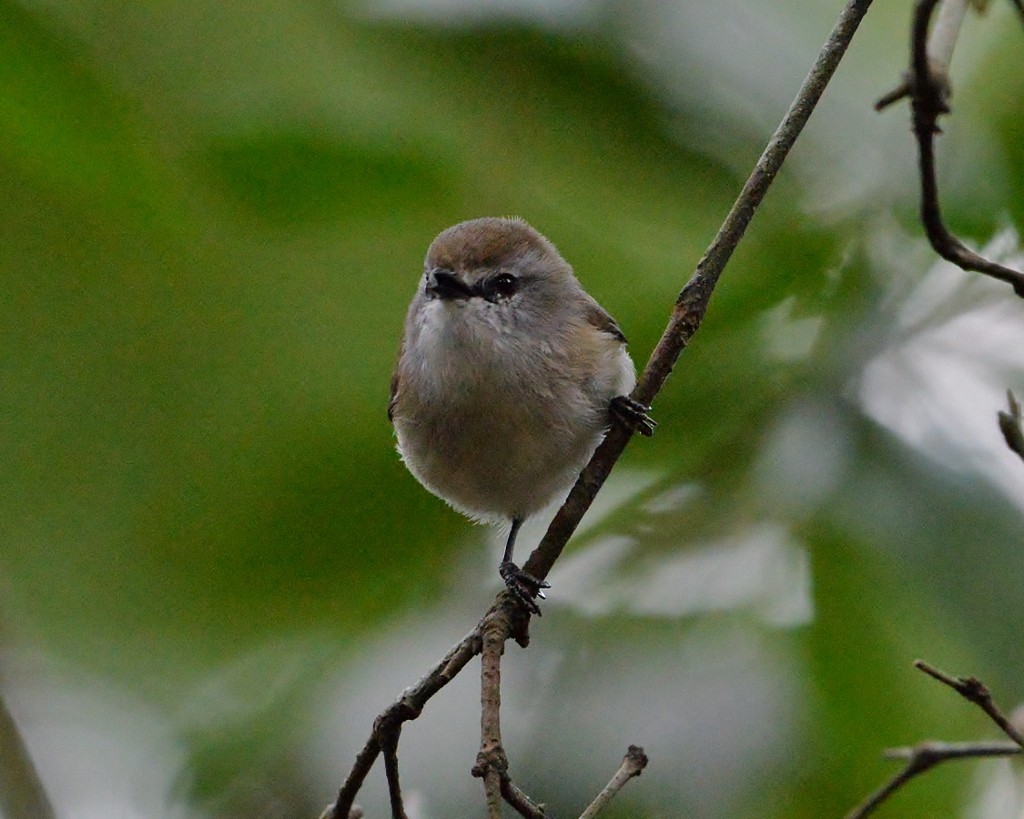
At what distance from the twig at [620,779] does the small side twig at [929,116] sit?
2.40 feet

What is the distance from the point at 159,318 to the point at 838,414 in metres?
1.05

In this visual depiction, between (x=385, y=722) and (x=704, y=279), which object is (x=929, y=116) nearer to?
(x=704, y=279)

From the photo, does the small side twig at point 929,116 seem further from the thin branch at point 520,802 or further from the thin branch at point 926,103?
the thin branch at point 520,802

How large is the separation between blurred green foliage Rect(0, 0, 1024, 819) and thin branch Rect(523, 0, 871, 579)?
211 mm

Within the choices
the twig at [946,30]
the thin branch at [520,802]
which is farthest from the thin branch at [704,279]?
the thin branch at [520,802]

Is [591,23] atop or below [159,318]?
atop

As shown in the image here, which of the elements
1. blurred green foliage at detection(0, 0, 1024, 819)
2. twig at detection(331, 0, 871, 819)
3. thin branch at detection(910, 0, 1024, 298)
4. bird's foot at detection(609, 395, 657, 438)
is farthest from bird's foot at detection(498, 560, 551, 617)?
thin branch at detection(910, 0, 1024, 298)

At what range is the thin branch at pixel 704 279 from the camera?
152 cm

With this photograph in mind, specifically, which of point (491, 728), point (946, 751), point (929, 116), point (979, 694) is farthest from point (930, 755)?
point (929, 116)

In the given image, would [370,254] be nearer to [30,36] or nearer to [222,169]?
[222,169]

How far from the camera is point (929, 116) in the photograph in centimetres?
103

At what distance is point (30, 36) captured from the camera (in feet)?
5.63

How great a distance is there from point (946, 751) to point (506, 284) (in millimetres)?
1352

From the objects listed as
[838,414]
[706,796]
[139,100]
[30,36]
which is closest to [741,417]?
[838,414]
